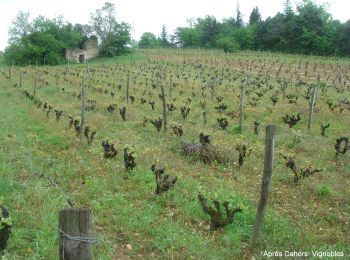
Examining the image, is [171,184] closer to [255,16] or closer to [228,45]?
[228,45]

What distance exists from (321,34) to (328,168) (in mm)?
56894

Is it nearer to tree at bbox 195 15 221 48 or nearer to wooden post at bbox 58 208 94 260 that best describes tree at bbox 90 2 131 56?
tree at bbox 195 15 221 48

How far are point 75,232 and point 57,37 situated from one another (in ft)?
186

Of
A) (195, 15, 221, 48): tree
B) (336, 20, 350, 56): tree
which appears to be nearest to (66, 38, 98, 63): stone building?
(195, 15, 221, 48): tree

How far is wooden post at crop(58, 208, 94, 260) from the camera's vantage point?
3277mm

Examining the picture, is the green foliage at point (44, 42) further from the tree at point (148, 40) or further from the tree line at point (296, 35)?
the tree at point (148, 40)

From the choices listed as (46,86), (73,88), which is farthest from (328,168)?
(46,86)

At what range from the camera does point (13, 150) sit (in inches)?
416

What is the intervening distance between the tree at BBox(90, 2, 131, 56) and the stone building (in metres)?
1.26

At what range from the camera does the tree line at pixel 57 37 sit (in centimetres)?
5109

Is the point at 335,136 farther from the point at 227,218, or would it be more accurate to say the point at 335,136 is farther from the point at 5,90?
the point at 5,90

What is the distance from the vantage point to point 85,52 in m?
57.9

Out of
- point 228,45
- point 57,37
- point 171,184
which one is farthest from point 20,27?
point 171,184

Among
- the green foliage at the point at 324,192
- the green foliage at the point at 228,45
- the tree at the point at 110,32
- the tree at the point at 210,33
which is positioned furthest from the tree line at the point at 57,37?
the green foliage at the point at 324,192
